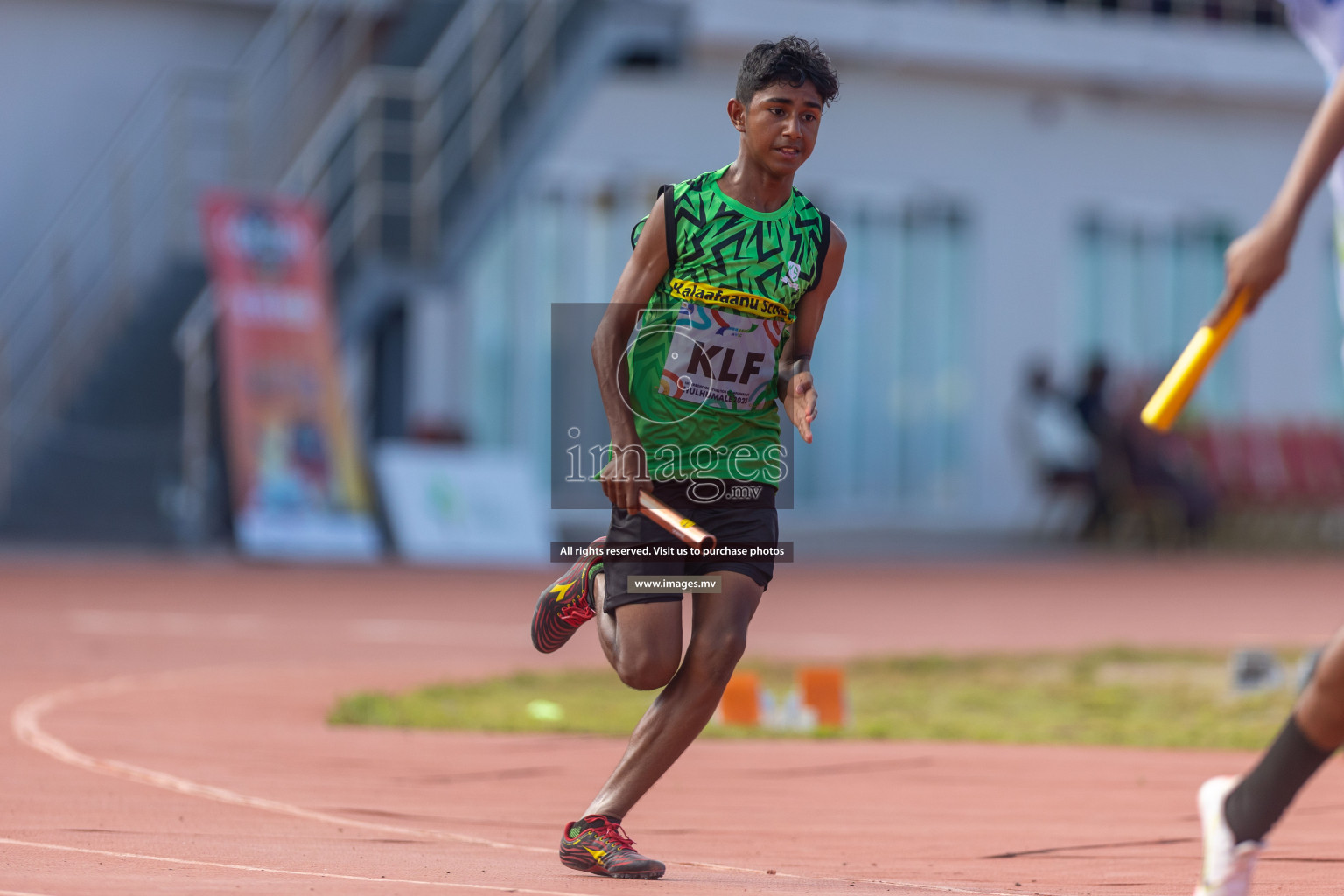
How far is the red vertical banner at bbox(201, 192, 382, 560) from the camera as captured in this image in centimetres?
1591

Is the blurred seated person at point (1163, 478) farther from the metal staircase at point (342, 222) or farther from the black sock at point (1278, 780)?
the black sock at point (1278, 780)

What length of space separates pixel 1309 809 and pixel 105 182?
52.5 feet

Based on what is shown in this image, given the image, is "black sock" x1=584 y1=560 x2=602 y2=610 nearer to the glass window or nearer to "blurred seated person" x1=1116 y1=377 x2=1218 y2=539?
"blurred seated person" x1=1116 y1=377 x2=1218 y2=539

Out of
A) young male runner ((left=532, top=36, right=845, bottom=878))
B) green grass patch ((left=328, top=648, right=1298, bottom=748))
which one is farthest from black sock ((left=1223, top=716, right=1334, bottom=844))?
green grass patch ((left=328, top=648, right=1298, bottom=748))

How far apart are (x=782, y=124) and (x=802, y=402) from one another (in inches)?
24.7

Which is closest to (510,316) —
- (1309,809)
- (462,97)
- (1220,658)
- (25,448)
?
(462,97)

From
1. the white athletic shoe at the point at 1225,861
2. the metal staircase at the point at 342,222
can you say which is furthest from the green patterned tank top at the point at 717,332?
the metal staircase at the point at 342,222

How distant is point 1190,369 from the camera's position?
3.23 m

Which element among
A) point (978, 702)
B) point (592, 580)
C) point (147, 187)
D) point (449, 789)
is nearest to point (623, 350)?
A: point (592, 580)

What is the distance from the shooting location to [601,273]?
2222cm

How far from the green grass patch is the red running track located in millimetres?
320

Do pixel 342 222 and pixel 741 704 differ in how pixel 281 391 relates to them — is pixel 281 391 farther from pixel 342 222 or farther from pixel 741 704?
pixel 741 704

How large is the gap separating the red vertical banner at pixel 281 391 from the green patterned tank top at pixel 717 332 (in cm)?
1162

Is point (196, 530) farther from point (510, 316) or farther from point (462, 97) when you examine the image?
point (510, 316)
